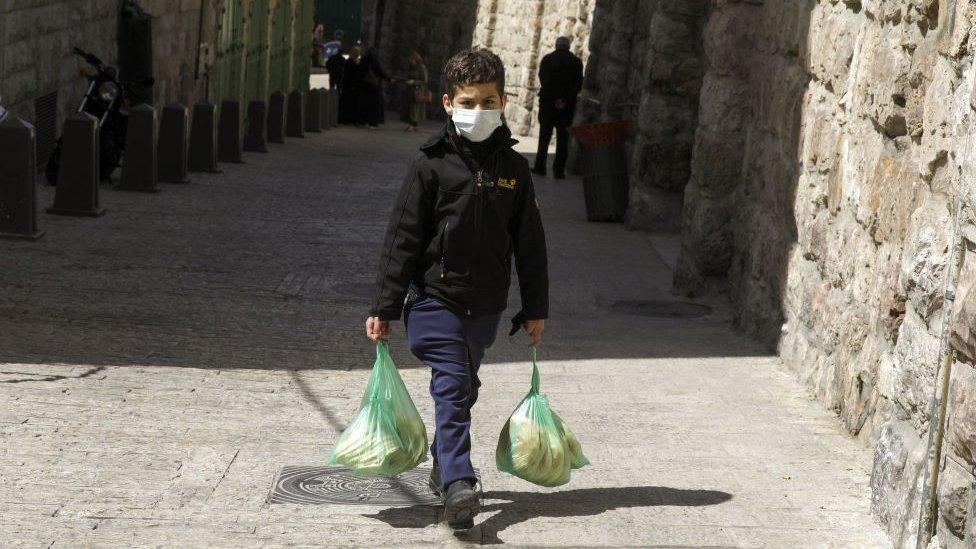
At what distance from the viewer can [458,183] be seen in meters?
4.59

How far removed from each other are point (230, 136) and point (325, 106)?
8201mm

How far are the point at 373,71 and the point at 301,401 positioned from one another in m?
23.8

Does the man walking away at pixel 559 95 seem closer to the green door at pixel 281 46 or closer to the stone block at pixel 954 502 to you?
the green door at pixel 281 46

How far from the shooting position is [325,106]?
25891mm

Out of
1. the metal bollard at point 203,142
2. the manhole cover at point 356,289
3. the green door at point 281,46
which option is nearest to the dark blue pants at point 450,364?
the manhole cover at point 356,289

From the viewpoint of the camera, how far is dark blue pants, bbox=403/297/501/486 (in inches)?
180

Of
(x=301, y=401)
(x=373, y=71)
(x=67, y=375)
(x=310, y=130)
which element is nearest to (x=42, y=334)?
(x=67, y=375)

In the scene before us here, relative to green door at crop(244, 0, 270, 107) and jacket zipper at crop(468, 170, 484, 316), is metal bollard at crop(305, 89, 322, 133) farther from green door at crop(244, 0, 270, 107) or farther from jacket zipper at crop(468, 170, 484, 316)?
jacket zipper at crop(468, 170, 484, 316)

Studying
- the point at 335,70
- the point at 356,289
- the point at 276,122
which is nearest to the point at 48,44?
the point at 356,289

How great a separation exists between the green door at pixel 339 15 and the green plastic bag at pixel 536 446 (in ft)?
143

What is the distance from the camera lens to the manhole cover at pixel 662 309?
9.31 metres

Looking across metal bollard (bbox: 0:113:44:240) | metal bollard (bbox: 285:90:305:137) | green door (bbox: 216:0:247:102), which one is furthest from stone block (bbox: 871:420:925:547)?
metal bollard (bbox: 285:90:305:137)

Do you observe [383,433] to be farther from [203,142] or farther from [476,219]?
[203,142]

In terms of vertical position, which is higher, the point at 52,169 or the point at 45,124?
the point at 45,124
